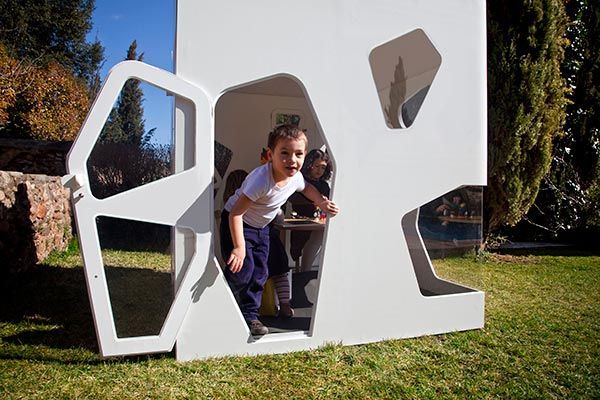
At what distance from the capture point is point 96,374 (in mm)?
2740

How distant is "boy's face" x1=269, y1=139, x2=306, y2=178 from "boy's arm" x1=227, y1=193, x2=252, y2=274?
0.32 metres

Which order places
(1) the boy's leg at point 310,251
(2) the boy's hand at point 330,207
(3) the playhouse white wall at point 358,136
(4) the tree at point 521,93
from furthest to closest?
(4) the tree at point 521,93, (1) the boy's leg at point 310,251, (2) the boy's hand at point 330,207, (3) the playhouse white wall at point 358,136

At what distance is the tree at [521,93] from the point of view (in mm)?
7215

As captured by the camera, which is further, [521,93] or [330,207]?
[521,93]

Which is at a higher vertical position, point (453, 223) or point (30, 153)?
point (30, 153)

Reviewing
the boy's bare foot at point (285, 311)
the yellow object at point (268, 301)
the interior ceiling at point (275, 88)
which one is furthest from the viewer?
the interior ceiling at point (275, 88)

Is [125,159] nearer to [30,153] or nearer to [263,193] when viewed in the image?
[263,193]

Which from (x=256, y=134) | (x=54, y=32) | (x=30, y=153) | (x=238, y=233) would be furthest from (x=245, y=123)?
(x=54, y=32)

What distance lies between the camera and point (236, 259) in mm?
2979

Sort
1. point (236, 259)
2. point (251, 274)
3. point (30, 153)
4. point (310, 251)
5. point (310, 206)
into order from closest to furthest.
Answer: point (236, 259)
point (251, 274)
point (310, 251)
point (310, 206)
point (30, 153)

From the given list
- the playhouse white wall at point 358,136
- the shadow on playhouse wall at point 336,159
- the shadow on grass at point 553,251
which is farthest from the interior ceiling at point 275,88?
the shadow on grass at point 553,251

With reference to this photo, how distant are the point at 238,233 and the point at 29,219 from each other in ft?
12.3

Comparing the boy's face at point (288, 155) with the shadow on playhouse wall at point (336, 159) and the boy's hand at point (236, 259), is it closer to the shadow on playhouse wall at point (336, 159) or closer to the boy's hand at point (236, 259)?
the shadow on playhouse wall at point (336, 159)

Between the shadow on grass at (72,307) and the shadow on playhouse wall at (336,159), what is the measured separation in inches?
6.8
